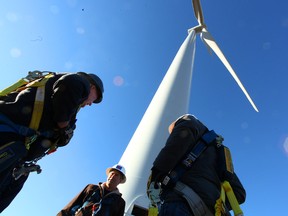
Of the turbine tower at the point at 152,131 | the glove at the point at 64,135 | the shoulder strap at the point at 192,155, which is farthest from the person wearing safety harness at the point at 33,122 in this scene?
the turbine tower at the point at 152,131

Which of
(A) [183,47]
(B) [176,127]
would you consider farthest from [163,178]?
(A) [183,47]

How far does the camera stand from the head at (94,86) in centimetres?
518

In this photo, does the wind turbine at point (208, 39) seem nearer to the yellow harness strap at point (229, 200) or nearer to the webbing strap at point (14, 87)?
the yellow harness strap at point (229, 200)

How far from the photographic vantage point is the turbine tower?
26.3 feet

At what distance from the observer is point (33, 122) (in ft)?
13.7

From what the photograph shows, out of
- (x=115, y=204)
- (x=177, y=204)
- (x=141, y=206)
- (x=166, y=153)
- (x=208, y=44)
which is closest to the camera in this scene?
(x=177, y=204)

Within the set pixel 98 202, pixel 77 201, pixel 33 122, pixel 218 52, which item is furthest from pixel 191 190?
pixel 218 52

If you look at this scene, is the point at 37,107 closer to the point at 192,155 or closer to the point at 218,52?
the point at 192,155

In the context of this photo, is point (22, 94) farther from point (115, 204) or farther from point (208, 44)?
point (208, 44)

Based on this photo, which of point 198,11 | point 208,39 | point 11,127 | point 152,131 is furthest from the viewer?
point 198,11

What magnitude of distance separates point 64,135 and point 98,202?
7.33 ft

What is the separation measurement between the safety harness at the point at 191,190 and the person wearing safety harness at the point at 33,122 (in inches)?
71.0

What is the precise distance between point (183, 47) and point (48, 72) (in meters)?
13.7

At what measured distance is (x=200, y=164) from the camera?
4.38 m
